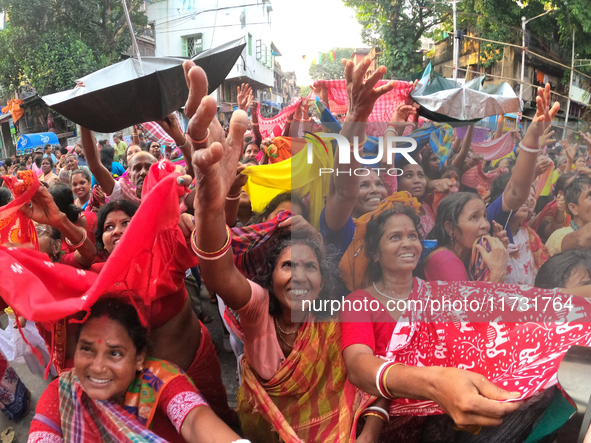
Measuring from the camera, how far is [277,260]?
196 centimetres

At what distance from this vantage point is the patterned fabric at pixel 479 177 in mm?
1756

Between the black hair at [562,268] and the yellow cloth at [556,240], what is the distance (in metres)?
0.03

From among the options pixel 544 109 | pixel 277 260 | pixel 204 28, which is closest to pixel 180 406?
pixel 277 260

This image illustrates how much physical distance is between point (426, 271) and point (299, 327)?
659 millimetres

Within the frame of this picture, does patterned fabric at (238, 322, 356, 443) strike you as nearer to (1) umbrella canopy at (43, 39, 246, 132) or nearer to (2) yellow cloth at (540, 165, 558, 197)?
(2) yellow cloth at (540, 165, 558, 197)

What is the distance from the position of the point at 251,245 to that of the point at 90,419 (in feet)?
3.32

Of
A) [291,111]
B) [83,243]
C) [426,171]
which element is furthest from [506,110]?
[83,243]

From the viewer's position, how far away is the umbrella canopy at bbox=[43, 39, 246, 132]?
2.22 m

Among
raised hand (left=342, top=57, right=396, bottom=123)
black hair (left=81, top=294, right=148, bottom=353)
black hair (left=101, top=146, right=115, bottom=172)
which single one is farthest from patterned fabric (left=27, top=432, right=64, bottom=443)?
black hair (left=101, top=146, right=115, bottom=172)

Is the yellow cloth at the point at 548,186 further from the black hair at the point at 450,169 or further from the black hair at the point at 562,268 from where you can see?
the black hair at the point at 450,169

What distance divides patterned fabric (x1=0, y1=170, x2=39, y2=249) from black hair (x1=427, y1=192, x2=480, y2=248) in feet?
5.95

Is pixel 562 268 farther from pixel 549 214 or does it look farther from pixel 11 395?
pixel 11 395

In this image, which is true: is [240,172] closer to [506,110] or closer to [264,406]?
[264,406]

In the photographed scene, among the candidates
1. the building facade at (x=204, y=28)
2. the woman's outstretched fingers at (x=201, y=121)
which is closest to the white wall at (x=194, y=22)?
the building facade at (x=204, y=28)
